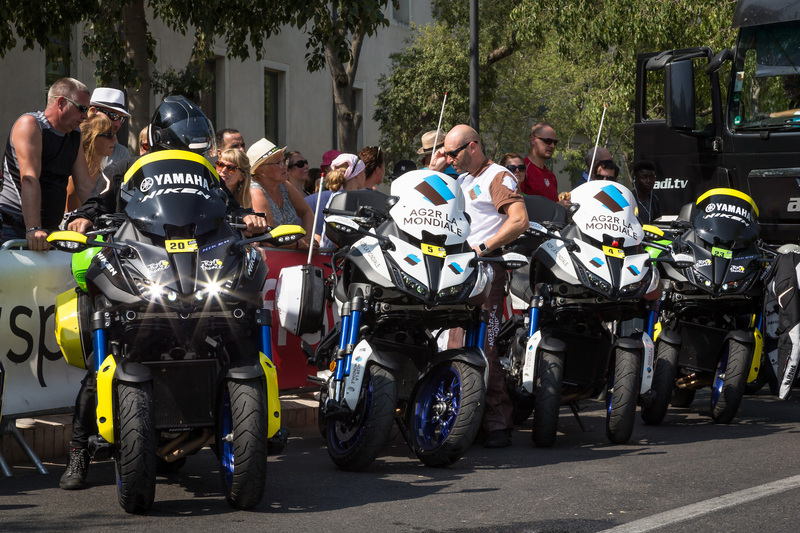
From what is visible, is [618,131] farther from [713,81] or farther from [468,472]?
[468,472]

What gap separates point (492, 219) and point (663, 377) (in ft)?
5.05

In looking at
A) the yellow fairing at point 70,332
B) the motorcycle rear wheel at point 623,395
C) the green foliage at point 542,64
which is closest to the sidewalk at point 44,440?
the yellow fairing at point 70,332

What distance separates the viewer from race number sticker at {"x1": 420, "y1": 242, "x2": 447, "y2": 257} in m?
6.40

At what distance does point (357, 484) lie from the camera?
6020mm

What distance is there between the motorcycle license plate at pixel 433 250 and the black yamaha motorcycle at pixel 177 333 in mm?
1000

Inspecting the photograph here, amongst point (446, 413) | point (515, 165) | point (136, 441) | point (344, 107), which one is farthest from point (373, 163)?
point (344, 107)

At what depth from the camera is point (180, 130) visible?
5.82 metres

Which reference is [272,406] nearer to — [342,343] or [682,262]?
[342,343]

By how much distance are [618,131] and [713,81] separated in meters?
20.6


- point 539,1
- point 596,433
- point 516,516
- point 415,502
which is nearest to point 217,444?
point 415,502


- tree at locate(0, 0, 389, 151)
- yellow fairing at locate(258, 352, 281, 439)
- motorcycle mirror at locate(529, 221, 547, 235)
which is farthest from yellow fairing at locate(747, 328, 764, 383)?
tree at locate(0, 0, 389, 151)

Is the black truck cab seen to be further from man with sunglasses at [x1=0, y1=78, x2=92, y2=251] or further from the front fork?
man with sunglasses at [x1=0, y1=78, x2=92, y2=251]

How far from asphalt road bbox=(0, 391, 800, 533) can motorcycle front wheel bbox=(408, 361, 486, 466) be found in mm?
131

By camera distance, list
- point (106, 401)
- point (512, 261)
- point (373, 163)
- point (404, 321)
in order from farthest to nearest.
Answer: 1. point (373, 163)
2. point (512, 261)
3. point (404, 321)
4. point (106, 401)
